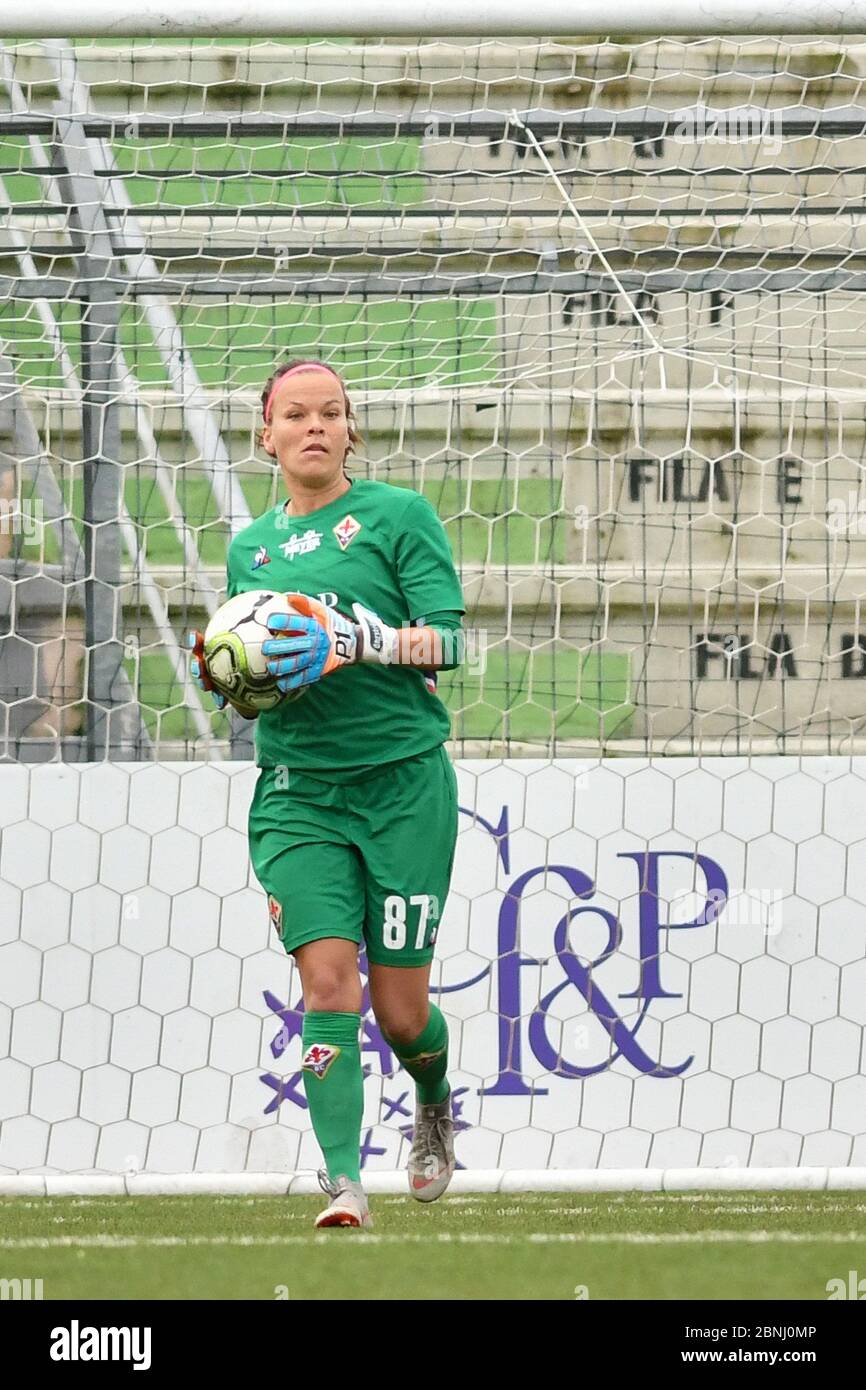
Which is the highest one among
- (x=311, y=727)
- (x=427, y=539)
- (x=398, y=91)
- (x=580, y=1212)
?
(x=398, y=91)

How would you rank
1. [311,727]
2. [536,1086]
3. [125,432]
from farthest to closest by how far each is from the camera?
[125,432], [536,1086], [311,727]

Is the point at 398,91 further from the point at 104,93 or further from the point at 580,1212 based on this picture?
the point at 580,1212

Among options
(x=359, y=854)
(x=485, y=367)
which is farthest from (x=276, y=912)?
(x=485, y=367)

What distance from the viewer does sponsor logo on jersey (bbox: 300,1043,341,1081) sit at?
3461mm

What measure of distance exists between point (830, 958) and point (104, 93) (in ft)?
16.3

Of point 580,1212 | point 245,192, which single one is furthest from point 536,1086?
point 245,192

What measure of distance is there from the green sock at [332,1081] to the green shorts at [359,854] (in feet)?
0.55

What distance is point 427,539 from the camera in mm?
3613

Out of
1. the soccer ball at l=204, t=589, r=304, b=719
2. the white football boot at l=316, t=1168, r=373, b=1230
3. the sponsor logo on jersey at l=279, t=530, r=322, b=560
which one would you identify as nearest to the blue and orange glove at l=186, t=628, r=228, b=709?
the soccer ball at l=204, t=589, r=304, b=719

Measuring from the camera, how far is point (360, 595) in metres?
3.61

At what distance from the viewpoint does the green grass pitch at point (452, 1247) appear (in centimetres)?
349

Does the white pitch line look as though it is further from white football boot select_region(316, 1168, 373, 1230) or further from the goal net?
the goal net

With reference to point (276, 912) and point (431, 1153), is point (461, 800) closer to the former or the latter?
point (431, 1153)
